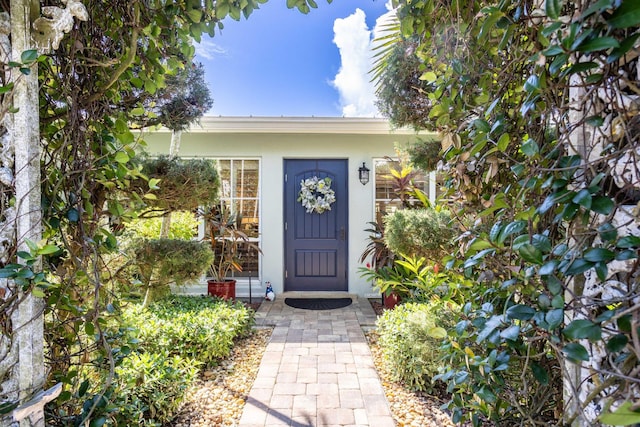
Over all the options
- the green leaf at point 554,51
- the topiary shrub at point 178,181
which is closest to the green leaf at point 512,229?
the green leaf at point 554,51

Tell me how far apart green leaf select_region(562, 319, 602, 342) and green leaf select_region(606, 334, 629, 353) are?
0.02 m

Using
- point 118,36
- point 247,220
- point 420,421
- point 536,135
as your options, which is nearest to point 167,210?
point 247,220

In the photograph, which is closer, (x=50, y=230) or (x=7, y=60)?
(x=7, y=60)

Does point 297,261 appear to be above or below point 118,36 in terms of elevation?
below

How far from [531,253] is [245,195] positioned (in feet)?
16.8

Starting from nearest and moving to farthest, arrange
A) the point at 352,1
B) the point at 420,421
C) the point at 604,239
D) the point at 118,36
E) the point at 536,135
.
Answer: the point at 604,239
the point at 536,135
the point at 118,36
the point at 420,421
the point at 352,1

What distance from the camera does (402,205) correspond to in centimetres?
526

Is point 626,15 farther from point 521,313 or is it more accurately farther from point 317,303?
point 317,303

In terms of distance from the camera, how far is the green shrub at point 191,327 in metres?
2.72

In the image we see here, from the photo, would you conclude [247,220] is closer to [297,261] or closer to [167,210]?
[297,261]

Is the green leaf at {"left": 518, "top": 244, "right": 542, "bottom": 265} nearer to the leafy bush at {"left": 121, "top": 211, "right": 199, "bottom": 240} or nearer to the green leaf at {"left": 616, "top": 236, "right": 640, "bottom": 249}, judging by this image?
the green leaf at {"left": 616, "top": 236, "right": 640, "bottom": 249}

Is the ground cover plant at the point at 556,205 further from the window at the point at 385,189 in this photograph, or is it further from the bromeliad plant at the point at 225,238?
the window at the point at 385,189

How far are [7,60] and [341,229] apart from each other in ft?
15.7

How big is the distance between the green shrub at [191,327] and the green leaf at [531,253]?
254cm
